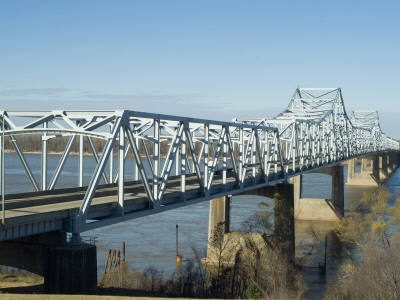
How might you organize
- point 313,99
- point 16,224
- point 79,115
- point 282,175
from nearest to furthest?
point 16,224 → point 79,115 → point 282,175 → point 313,99

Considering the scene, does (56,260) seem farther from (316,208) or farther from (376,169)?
(376,169)

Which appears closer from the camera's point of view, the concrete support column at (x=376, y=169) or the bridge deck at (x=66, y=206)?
the bridge deck at (x=66, y=206)

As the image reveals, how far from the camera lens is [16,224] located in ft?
51.1

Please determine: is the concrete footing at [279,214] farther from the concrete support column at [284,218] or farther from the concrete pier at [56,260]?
the concrete pier at [56,260]

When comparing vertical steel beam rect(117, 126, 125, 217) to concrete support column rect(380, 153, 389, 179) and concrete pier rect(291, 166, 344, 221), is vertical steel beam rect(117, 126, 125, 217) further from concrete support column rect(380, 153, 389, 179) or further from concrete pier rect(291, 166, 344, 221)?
concrete support column rect(380, 153, 389, 179)

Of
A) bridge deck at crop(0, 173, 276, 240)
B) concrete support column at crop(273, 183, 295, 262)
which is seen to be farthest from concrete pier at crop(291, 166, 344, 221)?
bridge deck at crop(0, 173, 276, 240)

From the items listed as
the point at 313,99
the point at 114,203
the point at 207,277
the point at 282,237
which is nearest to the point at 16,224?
the point at 114,203

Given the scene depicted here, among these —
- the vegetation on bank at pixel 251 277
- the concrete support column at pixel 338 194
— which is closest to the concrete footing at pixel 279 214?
the vegetation on bank at pixel 251 277

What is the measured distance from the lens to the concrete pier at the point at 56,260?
16.9 meters

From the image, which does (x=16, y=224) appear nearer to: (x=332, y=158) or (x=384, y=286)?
(x=384, y=286)

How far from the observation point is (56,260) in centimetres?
1700

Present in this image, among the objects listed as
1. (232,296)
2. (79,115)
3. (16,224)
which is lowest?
(232,296)

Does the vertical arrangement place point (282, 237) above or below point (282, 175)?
below

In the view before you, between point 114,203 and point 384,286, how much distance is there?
1196 cm
